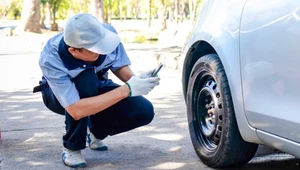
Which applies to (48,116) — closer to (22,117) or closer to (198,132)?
(22,117)

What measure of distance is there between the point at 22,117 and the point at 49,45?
2098 mm

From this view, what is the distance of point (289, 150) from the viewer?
258 cm

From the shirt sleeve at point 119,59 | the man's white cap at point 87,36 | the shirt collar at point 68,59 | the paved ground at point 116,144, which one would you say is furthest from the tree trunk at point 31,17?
the man's white cap at point 87,36

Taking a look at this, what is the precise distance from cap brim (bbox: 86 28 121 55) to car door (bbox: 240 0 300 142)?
81 centimetres

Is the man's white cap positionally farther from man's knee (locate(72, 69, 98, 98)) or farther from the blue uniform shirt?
man's knee (locate(72, 69, 98, 98))

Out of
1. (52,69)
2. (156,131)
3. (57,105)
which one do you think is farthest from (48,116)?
(52,69)

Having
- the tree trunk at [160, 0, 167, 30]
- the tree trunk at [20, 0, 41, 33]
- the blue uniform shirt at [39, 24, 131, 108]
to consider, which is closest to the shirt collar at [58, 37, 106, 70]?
the blue uniform shirt at [39, 24, 131, 108]

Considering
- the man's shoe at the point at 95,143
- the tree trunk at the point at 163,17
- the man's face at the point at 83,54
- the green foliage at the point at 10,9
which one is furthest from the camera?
the green foliage at the point at 10,9

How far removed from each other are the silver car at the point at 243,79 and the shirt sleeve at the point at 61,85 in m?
0.83

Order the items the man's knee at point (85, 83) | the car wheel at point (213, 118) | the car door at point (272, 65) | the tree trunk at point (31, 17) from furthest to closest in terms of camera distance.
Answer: the tree trunk at point (31, 17), the man's knee at point (85, 83), the car wheel at point (213, 118), the car door at point (272, 65)

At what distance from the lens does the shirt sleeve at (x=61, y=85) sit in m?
3.23

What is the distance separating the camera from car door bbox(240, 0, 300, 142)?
8.00ft

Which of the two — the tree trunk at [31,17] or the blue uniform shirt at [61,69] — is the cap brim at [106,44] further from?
the tree trunk at [31,17]

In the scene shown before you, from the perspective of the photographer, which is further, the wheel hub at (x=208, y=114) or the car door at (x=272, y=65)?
the wheel hub at (x=208, y=114)
